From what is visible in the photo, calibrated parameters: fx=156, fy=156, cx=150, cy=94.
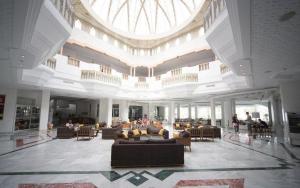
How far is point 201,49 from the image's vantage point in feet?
47.1

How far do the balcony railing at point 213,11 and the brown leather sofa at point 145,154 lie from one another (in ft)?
12.6

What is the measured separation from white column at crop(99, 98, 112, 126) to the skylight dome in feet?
26.5

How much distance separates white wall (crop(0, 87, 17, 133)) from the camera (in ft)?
36.9

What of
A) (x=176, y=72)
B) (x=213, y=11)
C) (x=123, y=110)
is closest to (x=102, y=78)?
(x=176, y=72)

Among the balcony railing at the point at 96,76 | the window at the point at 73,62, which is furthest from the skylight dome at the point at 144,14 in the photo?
the balcony railing at the point at 96,76

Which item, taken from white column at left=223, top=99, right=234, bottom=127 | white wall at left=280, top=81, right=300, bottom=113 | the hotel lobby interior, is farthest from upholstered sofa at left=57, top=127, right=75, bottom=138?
white column at left=223, top=99, right=234, bottom=127

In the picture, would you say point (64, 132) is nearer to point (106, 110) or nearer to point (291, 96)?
point (106, 110)

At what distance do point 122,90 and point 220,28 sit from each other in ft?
41.0

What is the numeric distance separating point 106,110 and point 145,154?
13000mm

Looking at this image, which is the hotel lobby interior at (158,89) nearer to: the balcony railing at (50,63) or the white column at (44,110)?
the white column at (44,110)

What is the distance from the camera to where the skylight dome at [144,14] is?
15726mm

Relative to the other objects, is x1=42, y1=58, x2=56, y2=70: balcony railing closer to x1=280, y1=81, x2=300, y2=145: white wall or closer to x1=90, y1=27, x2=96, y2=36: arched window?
x1=90, y1=27, x2=96, y2=36: arched window

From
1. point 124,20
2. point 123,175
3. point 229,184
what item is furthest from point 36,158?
point 124,20

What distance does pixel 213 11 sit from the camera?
4430 mm
